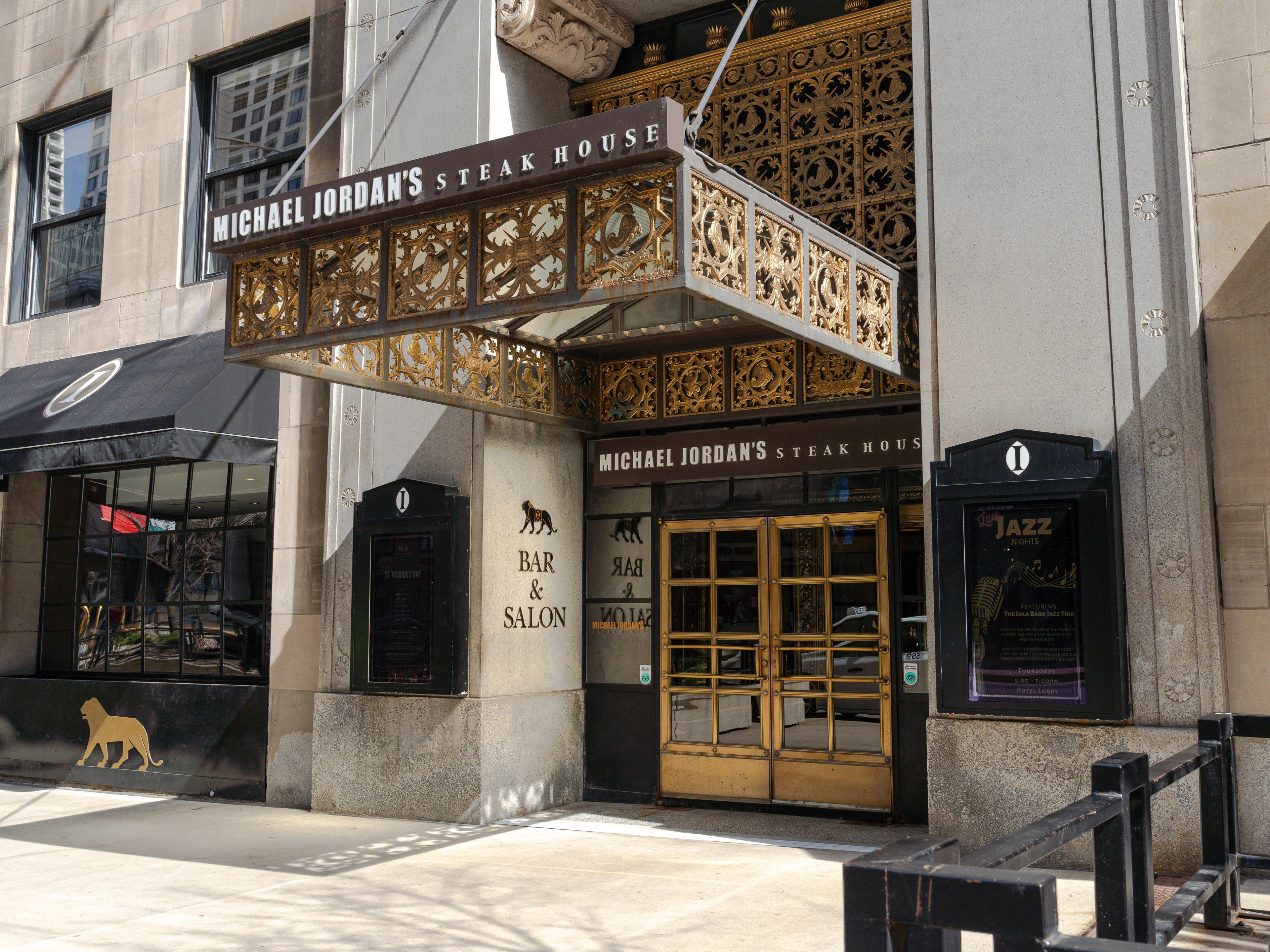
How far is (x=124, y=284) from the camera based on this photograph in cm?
1287

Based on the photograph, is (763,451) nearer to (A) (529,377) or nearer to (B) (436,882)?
(A) (529,377)

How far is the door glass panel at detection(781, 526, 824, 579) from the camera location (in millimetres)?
9617

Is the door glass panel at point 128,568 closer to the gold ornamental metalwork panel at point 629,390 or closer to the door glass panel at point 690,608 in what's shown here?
the gold ornamental metalwork panel at point 629,390

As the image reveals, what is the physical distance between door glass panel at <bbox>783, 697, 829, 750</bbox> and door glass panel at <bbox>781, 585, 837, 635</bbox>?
56 cm

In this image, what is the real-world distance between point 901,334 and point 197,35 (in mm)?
8888

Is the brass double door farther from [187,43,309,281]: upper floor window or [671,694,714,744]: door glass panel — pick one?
[187,43,309,281]: upper floor window

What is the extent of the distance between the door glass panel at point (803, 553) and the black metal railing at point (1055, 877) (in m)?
4.47

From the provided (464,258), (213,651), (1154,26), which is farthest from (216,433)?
(1154,26)

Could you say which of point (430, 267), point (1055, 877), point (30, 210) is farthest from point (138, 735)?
point (1055, 877)

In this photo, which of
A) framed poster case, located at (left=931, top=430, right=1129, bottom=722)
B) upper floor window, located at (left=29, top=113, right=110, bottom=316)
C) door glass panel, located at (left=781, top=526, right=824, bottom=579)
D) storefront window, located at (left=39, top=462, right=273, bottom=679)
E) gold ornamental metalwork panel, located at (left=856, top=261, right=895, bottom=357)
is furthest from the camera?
upper floor window, located at (left=29, top=113, right=110, bottom=316)

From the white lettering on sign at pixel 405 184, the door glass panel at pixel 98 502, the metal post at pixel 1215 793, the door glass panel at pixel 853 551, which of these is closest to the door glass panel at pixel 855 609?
the door glass panel at pixel 853 551

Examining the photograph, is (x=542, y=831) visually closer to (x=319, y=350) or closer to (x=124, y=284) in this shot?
(x=319, y=350)

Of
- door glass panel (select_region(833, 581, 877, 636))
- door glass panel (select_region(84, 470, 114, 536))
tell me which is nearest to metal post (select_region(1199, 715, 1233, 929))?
door glass panel (select_region(833, 581, 877, 636))

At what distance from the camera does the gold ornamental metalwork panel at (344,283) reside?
283 inches
